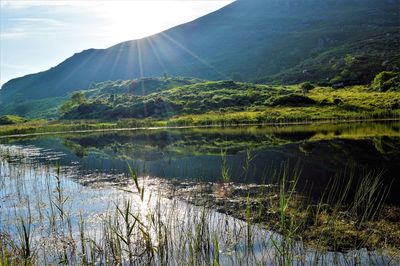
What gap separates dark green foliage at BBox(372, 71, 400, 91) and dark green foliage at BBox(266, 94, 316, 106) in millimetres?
22405

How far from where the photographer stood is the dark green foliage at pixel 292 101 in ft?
365

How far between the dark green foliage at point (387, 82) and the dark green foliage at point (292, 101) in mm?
22405

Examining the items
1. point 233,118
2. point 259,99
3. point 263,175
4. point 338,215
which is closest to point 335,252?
point 338,215

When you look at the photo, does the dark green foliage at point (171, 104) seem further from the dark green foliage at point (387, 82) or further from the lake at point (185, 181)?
the lake at point (185, 181)

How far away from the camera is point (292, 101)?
377ft

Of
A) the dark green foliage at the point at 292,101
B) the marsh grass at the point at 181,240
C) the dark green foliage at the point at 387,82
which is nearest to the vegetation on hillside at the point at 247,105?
the dark green foliage at the point at 292,101

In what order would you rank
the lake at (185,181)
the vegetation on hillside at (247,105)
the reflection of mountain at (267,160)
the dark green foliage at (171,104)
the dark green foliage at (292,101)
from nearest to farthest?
1. the lake at (185,181)
2. the reflection of mountain at (267,160)
3. the vegetation on hillside at (247,105)
4. the dark green foliage at (292,101)
5. the dark green foliage at (171,104)

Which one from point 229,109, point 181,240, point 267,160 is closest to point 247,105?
point 229,109

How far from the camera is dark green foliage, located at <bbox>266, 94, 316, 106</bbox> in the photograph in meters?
111

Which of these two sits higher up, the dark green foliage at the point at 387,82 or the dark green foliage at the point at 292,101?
the dark green foliage at the point at 387,82

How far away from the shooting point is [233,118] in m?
95.7

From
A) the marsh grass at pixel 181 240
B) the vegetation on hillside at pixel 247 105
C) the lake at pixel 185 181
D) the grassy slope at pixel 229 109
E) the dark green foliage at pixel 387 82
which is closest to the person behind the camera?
the marsh grass at pixel 181 240

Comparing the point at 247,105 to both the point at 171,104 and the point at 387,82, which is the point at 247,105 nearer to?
the point at 171,104

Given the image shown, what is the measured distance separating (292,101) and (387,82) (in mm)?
28547
